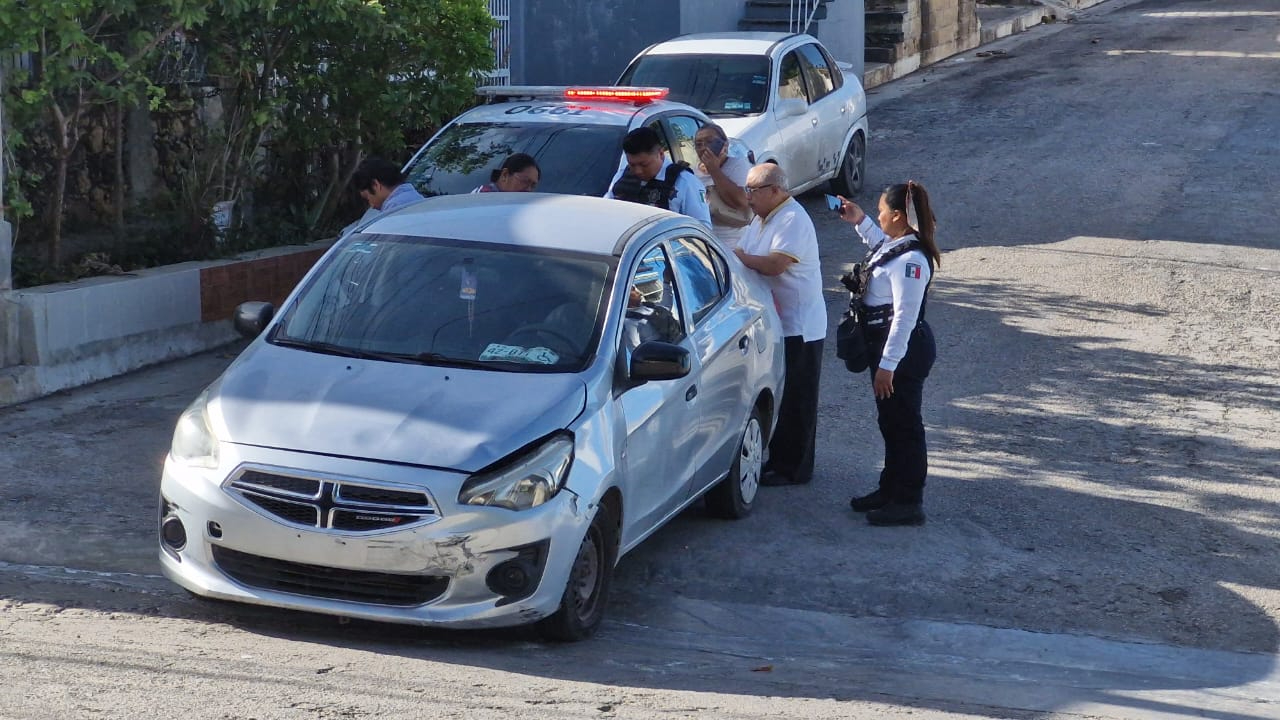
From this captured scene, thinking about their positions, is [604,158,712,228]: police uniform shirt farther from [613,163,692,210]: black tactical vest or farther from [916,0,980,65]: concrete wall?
[916,0,980,65]: concrete wall

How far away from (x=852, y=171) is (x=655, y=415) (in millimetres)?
10189

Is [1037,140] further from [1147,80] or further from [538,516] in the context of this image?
[538,516]

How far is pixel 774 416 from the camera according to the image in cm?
838

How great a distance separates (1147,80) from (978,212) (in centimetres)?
946

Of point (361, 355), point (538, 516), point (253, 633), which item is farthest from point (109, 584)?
point (538, 516)

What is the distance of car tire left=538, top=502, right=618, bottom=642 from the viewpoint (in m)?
6.03

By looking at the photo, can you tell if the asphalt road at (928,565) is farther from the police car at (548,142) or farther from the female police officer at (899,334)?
the police car at (548,142)

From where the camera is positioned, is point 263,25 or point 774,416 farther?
point 263,25

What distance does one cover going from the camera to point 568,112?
11055mm

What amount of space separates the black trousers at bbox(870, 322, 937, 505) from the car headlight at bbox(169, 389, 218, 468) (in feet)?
10.8

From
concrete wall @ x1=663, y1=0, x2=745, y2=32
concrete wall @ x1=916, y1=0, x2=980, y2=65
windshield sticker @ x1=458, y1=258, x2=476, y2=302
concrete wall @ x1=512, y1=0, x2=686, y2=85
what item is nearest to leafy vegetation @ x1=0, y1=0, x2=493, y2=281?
windshield sticker @ x1=458, y1=258, x2=476, y2=302

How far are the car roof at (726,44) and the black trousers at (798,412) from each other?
698 centimetres

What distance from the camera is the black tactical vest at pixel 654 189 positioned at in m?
9.12

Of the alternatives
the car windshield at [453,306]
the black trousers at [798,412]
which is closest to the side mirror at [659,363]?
the car windshield at [453,306]
